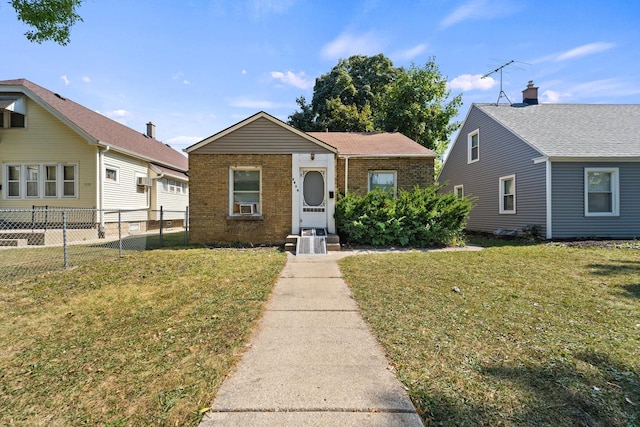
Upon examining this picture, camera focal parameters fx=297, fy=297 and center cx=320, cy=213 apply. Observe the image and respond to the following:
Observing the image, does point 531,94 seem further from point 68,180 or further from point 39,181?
point 39,181

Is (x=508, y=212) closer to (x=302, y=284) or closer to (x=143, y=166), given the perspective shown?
(x=302, y=284)

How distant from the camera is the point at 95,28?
30.7 ft

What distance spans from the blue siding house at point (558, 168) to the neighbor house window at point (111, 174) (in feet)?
47.5

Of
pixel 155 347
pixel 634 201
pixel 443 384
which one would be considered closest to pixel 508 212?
pixel 634 201

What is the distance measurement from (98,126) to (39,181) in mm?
3501

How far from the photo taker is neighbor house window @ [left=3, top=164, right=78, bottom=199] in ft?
41.7

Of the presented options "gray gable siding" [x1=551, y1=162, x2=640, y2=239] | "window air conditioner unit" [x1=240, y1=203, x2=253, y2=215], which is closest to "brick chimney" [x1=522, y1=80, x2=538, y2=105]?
"gray gable siding" [x1=551, y1=162, x2=640, y2=239]

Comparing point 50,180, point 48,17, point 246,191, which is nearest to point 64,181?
point 50,180

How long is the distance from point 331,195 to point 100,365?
8.04 metres

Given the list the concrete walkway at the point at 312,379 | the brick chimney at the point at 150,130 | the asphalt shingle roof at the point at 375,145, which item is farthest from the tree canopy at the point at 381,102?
the concrete walkway at the point at 312,379

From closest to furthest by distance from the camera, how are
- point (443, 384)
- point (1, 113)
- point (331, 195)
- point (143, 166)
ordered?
point (443, 384) → point (331, 195) → point (1, 113) → point (143, 166)

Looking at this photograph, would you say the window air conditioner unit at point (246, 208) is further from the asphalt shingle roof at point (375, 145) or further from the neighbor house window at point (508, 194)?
the neighbor house window at point (508, 194)

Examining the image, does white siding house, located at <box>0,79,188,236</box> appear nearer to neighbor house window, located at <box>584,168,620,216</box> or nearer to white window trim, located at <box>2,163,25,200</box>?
white window trim, located at <box>2,163,25,200</box>

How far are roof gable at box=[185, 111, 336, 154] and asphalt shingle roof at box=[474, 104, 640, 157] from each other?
8765 mm
